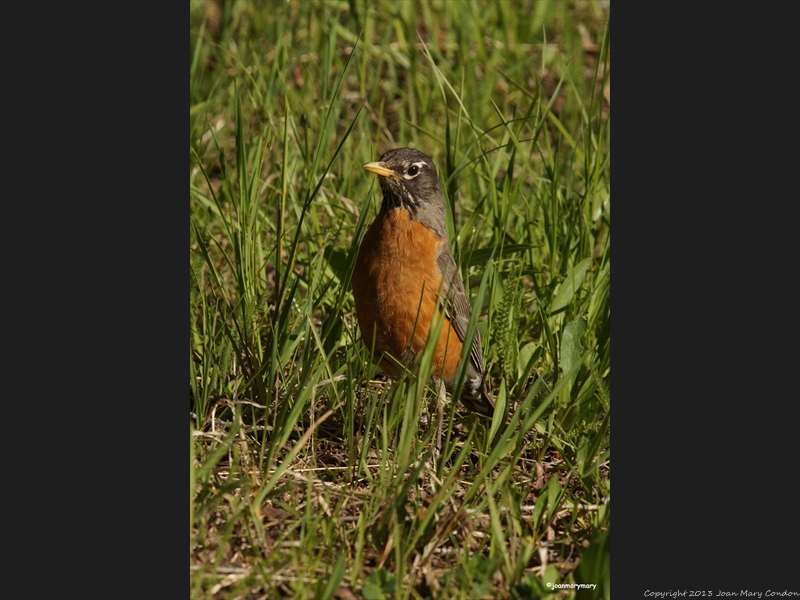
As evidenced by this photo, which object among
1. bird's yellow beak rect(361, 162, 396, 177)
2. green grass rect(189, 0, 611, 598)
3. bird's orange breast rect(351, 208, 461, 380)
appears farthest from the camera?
bird's yellow beak rect(361, 162, 396, 177)

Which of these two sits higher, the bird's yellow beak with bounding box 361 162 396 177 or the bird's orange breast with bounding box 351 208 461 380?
the bird's yellow beak with bounding box 361 162 396 177

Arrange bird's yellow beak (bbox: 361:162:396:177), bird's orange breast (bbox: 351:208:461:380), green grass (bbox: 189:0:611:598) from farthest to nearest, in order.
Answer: bird's yellow beak (bbox: 361:162:396:177), bird's orange breast (bbox: 351:208:461:380), green grass (bbox: 189:0:611:598)

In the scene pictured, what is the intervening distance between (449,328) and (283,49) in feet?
8.01

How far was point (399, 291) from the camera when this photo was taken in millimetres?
5293

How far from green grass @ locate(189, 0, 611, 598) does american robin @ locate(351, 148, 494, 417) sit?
4.8 inches

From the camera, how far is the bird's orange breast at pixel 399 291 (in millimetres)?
5281

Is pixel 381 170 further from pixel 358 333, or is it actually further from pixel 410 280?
pixel 358 333

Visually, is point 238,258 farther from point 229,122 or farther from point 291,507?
point 229,122

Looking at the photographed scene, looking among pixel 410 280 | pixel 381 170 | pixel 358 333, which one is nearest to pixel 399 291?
pixel 410 280

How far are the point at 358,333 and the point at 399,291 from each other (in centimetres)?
52

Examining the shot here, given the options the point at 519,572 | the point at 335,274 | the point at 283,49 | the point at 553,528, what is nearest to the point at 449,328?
the point at 335,274

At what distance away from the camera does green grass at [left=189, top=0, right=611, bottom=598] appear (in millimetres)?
3990

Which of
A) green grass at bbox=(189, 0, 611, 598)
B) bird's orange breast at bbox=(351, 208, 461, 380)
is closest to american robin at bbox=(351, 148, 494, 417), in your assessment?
bird's orange breast at bbox=(351, 208, 461, 380)

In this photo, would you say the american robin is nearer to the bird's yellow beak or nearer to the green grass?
the bird's yellow beak
